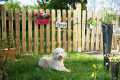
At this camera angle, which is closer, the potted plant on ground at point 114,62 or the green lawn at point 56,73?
the potted plant on ground at point 114,62

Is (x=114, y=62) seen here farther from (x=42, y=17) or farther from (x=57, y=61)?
(x=42, y=17)

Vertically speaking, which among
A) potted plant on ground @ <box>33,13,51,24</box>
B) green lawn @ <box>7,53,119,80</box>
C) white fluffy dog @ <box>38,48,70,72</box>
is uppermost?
potted plant on ground @ <box>33,13,51,24</box>

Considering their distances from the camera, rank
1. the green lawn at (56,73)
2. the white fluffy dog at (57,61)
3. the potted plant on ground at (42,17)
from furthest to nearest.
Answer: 1. the potted plant on ground at (42,17)
2. the white fluffy dog at (57,61)
3. the green lawn at (56,73)

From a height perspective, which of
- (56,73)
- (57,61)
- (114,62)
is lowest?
(56,73)

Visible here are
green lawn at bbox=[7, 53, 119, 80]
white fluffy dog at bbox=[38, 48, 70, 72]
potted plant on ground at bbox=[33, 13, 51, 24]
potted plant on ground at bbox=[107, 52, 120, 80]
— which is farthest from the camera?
potted plant on ground at bbox=[33, 13, 51, 24]

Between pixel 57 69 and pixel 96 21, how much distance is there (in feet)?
11.6

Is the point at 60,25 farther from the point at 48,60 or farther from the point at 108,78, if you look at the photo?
the point at 108,78

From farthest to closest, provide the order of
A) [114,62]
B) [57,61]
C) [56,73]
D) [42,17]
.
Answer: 1. [42,17]
2. [57,61]
3. [56,73]
4. [114,62]

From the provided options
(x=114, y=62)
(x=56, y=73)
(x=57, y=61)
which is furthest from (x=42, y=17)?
(x=114, y=62)

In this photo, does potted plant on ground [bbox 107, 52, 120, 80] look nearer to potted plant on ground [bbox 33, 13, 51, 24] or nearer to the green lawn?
the green lawn

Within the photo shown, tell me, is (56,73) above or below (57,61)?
below

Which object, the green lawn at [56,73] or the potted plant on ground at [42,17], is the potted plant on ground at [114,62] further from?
the potted plant on ground at [42,17]

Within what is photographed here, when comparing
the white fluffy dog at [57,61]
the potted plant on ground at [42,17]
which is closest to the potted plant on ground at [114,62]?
the white fluffy dog at [57,61]

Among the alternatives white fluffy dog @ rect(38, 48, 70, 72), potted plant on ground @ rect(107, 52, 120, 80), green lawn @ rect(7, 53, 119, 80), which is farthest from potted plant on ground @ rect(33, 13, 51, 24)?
potted plant on ground @ rect(107, 52, 120, 80)
